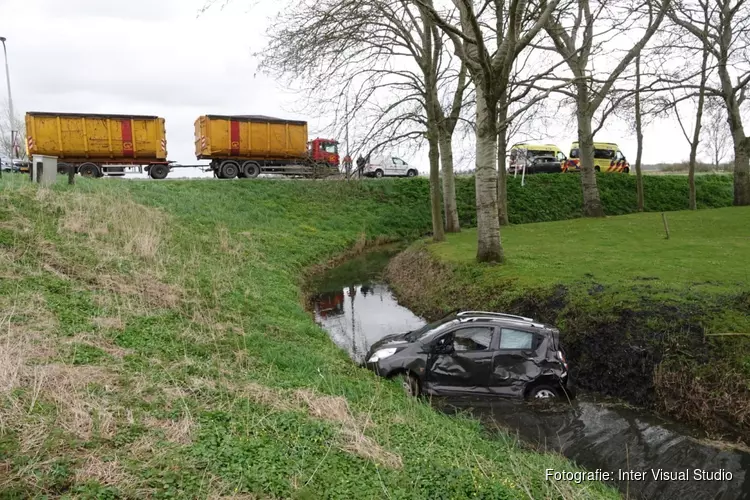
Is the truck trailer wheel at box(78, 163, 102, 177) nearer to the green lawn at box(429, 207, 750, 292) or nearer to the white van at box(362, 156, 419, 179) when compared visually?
the white van at box(362, 156, 419, 179)

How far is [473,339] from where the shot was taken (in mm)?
8836

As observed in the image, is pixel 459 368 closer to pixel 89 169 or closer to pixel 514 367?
pixel 514 367

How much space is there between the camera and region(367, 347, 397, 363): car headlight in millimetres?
8992

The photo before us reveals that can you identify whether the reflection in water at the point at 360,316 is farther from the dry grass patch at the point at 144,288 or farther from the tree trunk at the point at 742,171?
the tree trunk at the point at 742,171

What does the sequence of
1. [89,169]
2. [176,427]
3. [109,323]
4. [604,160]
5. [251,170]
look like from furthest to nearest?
1. [604,160]
2. [251,170]
3. [89,169]
4. [109,323]
5. [176,427]

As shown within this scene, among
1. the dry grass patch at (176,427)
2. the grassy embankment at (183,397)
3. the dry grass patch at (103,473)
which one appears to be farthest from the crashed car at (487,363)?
the dry grass patch at (103,473)

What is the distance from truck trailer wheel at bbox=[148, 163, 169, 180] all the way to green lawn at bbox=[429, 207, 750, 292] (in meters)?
16.6

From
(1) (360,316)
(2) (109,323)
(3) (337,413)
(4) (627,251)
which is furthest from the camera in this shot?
(4) (627,251)

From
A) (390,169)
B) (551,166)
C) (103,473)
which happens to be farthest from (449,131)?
(551,166)

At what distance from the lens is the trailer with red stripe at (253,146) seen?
28078 millimetres

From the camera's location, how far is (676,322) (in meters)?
9.19

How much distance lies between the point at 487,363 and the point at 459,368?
1.60 ft

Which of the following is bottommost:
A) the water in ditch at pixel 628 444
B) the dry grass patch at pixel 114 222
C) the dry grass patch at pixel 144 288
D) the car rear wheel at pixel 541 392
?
the water in ditch at pixel 628 444

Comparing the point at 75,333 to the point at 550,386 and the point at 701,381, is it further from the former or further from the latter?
the point at 701,381
